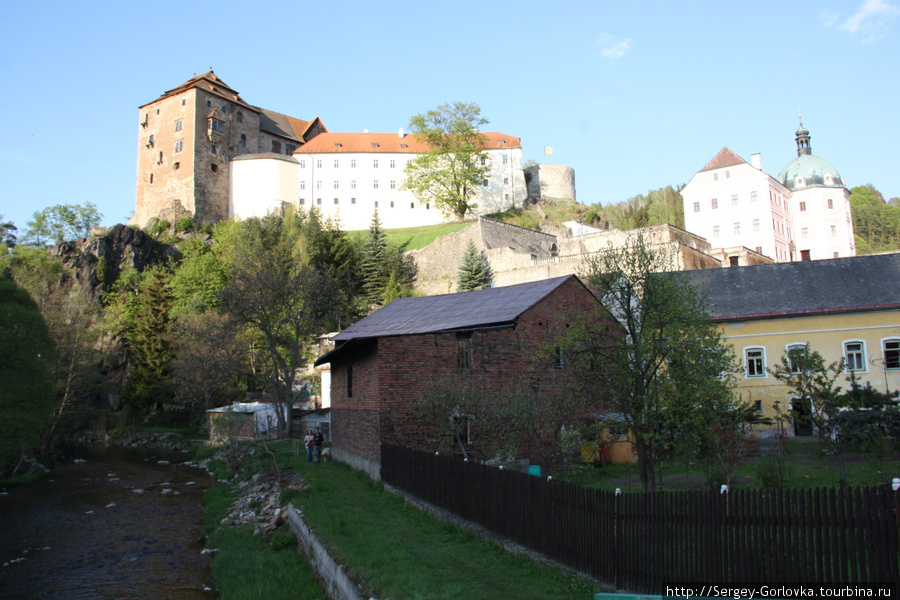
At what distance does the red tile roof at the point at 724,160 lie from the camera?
60497 mm

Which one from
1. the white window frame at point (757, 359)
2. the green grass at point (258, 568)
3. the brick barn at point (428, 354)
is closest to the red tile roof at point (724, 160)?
the white window frame at point (757, 359)

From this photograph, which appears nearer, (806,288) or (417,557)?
(417,557)

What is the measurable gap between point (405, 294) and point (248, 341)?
1377 centimetres

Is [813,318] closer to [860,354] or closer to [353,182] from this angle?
[860,354]

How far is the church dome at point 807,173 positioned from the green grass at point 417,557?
6645cm

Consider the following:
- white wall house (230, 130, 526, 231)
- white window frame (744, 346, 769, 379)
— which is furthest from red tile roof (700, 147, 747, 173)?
white window frame (744, 346, 769, 379)

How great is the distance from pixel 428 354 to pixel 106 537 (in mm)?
10770

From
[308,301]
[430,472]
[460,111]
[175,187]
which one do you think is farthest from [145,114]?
[430,472]

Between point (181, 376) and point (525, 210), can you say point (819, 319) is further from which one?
point (525, 210)

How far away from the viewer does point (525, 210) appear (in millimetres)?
78250

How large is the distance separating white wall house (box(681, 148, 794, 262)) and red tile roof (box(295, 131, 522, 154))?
87.0 ft

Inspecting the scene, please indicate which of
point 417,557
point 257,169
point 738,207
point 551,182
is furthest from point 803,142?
point 417,557

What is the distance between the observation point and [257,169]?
72.5 meters

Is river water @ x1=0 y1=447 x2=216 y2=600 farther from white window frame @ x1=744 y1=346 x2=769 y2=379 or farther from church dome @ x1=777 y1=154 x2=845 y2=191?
church dome @ x1=777 y1=154 x2=845 y2=191
